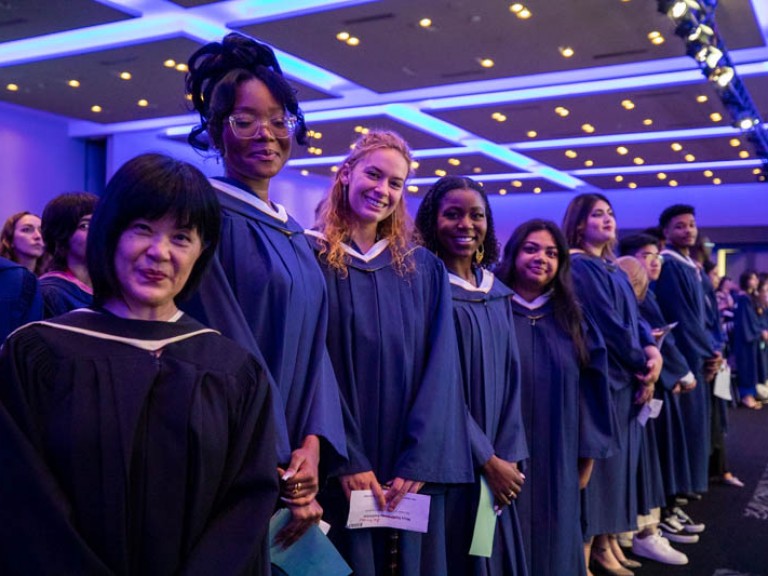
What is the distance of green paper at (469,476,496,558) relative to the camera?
2695 millimetres

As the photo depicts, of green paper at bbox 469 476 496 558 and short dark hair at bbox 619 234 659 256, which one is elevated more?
short dark hair at bbox 619 234 659 256

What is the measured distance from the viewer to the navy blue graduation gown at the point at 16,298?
2406mm

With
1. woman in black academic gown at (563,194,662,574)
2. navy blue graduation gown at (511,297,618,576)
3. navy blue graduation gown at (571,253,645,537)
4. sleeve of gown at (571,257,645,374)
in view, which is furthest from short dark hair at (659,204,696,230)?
navy blue graduation gown at (511,297,618,576)

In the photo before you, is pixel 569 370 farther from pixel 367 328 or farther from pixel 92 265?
pixel 92 265

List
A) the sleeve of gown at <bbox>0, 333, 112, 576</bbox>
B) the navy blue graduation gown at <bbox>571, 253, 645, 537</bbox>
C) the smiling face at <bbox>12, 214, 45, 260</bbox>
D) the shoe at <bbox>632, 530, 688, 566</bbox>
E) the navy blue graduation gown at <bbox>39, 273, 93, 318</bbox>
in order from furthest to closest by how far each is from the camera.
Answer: the shoe at <bbox>632, 530, 688, 566</bbox> < the smiling face at <bbox>12, 214, 45, 260</bbox> < the navy blue graduation gown at <bbox>571, 253, 645, 537</bbox> < the navy blue graduation gown at <bbox>39, 273, 93, 318</bbox> < the sleeve of gown at <bbox>0, 333, 112, 576</bbox>

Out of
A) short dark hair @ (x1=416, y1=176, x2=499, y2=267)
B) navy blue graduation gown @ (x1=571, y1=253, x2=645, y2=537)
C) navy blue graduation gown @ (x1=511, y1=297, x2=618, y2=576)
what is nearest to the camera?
short dark hair @ (x1=416, y1=176, x2=499, y2=267)

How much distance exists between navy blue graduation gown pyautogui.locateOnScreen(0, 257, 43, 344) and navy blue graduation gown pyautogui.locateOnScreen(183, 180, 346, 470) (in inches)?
32.5

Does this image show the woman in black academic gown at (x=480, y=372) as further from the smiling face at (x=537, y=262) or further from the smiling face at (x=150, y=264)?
the smiling face at (x=150, y=264)

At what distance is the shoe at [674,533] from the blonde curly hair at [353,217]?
11.8ft

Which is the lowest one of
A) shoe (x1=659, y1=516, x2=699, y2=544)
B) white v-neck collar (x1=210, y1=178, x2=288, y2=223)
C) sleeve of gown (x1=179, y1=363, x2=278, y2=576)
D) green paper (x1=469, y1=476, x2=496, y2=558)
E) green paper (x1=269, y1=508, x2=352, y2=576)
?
shoe (x1=659, y1=516, x2=699, y2=544)

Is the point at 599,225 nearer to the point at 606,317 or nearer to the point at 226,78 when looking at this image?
the point at 606,317

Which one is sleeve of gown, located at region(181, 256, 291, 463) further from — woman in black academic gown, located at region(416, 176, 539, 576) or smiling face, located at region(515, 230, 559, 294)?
smiling face, located at region(515, 230, 559, 294)

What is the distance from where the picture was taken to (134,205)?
1.50 m

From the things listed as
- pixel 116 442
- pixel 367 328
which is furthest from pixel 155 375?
pixel 367 328
